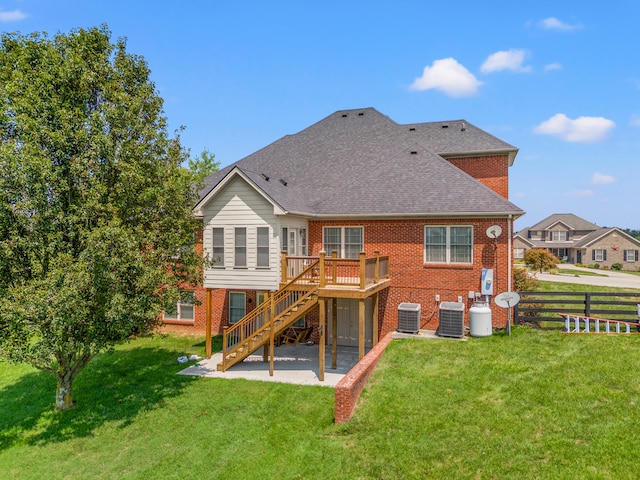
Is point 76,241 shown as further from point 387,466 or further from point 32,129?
point 387,466

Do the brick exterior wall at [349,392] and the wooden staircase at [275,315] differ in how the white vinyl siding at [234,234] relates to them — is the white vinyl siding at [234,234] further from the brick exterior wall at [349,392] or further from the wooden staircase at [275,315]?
the brick exterior wall at [349,392]

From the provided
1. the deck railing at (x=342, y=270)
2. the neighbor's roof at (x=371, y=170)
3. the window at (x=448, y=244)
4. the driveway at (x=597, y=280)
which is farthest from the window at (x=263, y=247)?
the driveway at (x=597, y=280)

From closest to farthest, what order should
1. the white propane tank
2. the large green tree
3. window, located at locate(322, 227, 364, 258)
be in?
the large green tree → the white propane tank → window, located at locate(322, 227, 364, 258)

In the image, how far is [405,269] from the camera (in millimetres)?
15430

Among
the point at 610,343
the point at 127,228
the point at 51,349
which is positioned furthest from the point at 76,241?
the point at 610,343

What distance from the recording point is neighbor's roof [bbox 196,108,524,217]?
14.9 meters

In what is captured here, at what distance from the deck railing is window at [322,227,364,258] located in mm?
1483

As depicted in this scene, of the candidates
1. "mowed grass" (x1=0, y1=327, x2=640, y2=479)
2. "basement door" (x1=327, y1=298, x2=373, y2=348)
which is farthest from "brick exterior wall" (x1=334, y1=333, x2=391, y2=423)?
"basement door" (x1=327, y1=298, x2=373, y2=348)

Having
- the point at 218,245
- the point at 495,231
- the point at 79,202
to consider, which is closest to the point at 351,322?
the point at 218,245

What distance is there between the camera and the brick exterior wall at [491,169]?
61.7 ft

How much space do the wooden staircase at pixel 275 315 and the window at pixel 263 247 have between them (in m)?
1.37

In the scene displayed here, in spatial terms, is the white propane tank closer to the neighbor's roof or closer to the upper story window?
the neighbor's roof

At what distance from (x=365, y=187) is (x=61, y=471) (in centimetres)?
1384

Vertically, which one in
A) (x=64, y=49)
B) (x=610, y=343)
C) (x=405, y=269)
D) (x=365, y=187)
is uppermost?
(x=64, y=49)
